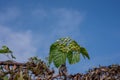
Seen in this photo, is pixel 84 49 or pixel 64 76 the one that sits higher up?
pixel 84 49

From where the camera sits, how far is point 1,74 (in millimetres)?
2867

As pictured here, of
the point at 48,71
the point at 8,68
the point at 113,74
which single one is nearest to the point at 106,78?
the point at 113,74

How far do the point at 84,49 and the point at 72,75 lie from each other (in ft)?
0.95

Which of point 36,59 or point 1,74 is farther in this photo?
point 36,59

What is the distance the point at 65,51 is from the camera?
2.95m

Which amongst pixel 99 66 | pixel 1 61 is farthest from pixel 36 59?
pixel 99 66

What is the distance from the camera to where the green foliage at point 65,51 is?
2.92 metres

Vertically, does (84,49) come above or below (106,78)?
above

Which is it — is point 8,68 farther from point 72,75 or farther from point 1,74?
point 72,75

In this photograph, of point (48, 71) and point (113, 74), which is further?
point (113, 74)

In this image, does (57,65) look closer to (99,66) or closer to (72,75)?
(72,75)

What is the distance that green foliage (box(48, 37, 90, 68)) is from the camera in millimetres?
2922

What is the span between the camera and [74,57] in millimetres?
2957

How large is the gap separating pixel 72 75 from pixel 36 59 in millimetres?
411
